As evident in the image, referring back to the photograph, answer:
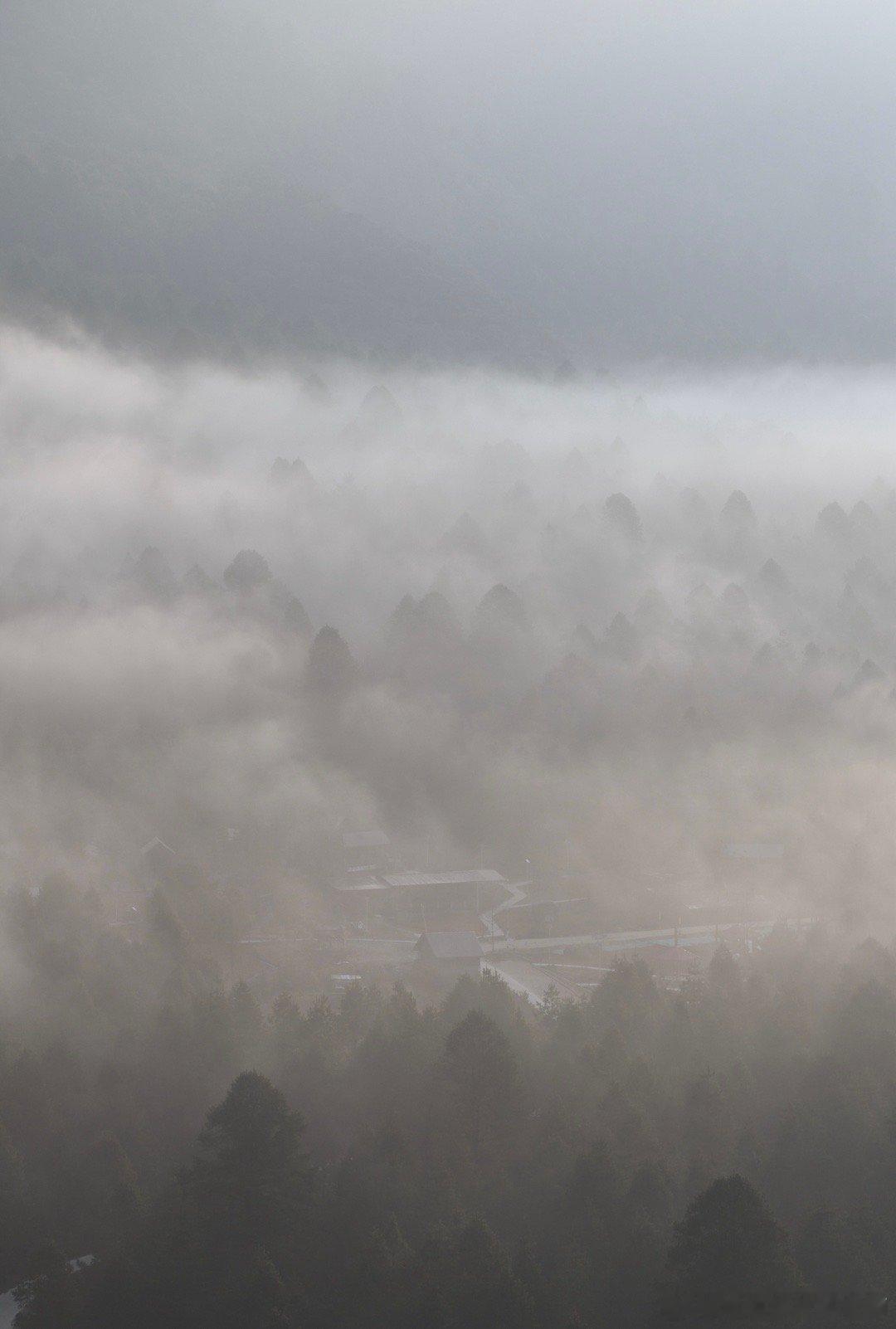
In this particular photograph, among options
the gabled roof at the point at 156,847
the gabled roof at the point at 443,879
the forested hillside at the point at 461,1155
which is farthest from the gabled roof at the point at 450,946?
the gabled roof at the point at 156,847

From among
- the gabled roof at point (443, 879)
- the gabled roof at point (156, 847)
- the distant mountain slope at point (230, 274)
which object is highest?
the distant mountain slope at point (230, 274)

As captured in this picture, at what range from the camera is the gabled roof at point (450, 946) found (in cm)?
5234

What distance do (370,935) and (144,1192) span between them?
25702 millimetres

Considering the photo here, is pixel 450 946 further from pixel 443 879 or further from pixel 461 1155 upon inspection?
pixel 461 1155

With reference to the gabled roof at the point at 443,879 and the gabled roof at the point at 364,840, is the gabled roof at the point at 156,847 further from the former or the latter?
the gabled roof at the point at 443,879

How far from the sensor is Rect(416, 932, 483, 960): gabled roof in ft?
172

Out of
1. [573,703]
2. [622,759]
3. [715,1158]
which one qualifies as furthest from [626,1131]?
[573,703]

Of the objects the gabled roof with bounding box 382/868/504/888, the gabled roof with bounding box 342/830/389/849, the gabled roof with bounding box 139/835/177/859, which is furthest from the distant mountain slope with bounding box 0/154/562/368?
the gabled roof with bounding box 382/868/504/888

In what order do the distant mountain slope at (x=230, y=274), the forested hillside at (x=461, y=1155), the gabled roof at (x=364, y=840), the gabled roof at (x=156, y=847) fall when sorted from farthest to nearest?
the distant mountain slope at (x=230, y=274) < the gabled roof at (x=364, y=840) < the gabled roof at (x=156, y=847) < the forested hillside at (x=461, y=1155)

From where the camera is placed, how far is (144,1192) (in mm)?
33906

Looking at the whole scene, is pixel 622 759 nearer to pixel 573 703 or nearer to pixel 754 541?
pixel 573 703

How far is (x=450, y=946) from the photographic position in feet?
174

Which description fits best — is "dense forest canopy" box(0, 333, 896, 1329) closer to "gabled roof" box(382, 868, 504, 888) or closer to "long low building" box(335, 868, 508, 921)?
"gabled roof" box(382, 868, 504, 888)

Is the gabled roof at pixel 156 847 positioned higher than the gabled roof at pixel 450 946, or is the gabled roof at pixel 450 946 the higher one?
the gabled roof at pixel 156 847
